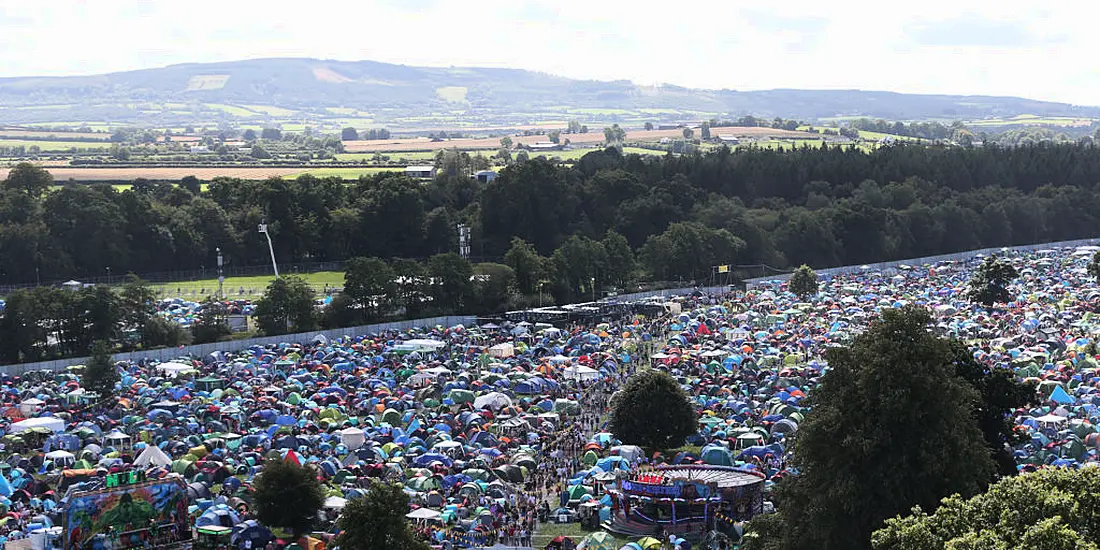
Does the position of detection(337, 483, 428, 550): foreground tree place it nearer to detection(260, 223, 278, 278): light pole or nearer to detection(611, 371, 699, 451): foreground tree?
detection(611, 371, 699, 451): foreground tree

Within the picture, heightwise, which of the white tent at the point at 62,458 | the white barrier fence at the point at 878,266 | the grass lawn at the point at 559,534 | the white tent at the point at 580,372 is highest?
the white tent at the point at 62,458

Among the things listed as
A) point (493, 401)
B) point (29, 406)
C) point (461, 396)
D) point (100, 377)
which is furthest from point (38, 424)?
point (493, 401)

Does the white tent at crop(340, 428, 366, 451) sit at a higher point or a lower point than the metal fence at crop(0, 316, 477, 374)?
higher

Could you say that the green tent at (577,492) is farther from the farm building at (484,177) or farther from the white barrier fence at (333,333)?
the farm building at (484,177)

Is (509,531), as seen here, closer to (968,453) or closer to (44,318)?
(968,453)

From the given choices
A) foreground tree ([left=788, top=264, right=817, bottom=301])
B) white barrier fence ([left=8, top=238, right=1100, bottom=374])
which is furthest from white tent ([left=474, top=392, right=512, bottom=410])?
foreground tree ([left=788, top=264, right=817, bottom=301])

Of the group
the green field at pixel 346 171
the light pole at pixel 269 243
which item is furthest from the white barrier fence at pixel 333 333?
the green field at pixel 346 171

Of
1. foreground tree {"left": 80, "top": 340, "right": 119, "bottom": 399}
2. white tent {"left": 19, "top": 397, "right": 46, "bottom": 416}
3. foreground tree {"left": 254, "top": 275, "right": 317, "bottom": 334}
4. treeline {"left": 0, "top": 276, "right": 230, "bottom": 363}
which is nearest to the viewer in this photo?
white tent {"left": 19, "top": 397, "right": 46, "bottom": 416}
